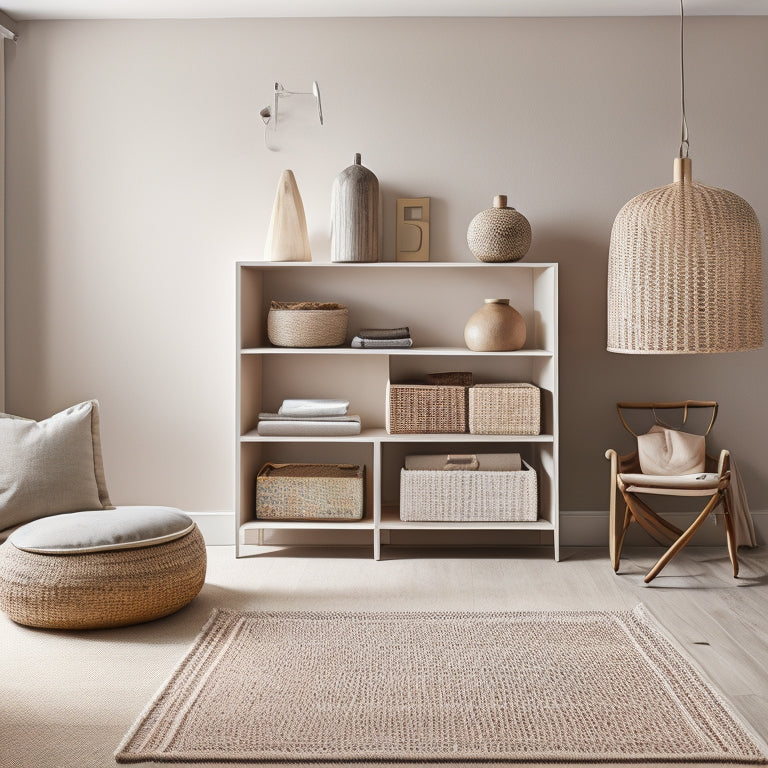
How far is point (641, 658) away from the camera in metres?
2.74

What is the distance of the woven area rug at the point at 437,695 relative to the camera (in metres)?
2.17

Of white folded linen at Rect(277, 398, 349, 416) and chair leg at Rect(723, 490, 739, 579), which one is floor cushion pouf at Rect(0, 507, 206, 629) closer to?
white folded linen at Rect(277, 398, 349, 416)

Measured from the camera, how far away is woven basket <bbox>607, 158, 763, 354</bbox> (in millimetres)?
2564

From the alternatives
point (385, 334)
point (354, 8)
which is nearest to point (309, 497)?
point (385, 334)

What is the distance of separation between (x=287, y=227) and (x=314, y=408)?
2.86 ft

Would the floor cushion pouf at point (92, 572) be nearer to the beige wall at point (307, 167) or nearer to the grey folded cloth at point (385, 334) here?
the beige wall at point (307, 167)

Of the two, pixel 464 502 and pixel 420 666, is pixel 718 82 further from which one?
pixel 420 666

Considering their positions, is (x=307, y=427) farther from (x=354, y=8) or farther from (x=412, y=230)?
(x=354, y=8)

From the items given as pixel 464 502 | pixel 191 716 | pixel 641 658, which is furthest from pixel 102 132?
pixel 641 658

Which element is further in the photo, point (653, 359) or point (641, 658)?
point (653, 359)

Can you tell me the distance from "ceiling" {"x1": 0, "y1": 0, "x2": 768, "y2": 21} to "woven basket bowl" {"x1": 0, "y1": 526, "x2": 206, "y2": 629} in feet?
8.36

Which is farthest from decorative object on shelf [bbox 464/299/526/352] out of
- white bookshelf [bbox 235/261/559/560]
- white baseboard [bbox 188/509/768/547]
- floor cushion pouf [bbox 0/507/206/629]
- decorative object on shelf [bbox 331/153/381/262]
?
floor cushion pouf [bbox 0/507/206/629]

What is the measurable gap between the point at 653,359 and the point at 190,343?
2343 mm

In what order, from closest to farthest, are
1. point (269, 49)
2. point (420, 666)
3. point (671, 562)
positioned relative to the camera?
point (420, 666)
point (671, 562)
point (269, 49)
